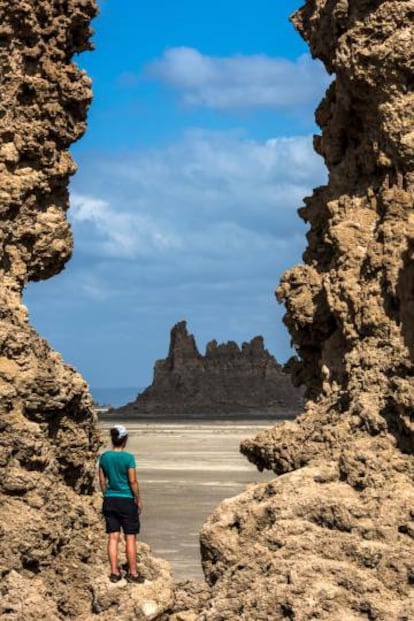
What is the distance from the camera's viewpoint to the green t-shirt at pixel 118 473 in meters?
8.68

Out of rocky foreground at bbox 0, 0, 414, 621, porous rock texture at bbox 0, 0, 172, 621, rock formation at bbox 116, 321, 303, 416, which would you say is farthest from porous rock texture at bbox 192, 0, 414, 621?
rock formation at bbox 116, 321, 303, 416

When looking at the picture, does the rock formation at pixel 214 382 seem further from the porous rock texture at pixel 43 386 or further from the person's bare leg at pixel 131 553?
the person's bare leg at pixel 131 553

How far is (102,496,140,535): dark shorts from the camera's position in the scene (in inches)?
340

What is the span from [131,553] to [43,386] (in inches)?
55.6

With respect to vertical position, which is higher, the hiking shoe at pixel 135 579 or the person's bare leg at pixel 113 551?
the person's bare leg at pixel 113 551

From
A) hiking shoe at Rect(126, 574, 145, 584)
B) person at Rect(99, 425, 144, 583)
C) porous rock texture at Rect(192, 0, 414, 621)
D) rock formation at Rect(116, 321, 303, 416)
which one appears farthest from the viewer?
rock formation at Rect(116, 321, 303, 416)

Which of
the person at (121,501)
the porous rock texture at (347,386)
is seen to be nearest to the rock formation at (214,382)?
the porous rock texture at (347,386)

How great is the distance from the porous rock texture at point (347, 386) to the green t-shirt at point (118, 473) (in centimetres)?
71

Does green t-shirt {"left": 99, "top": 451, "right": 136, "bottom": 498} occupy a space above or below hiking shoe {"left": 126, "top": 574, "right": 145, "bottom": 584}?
above

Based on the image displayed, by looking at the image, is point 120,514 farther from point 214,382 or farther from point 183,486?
point 214,382

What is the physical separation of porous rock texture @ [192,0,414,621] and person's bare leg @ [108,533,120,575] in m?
0.71

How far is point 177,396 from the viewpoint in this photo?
353 feet

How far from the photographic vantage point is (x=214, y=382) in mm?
108688

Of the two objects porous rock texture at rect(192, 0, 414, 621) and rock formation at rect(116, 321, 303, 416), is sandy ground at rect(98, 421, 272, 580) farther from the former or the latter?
rock formation at rect(116, 321, 303, 416)
